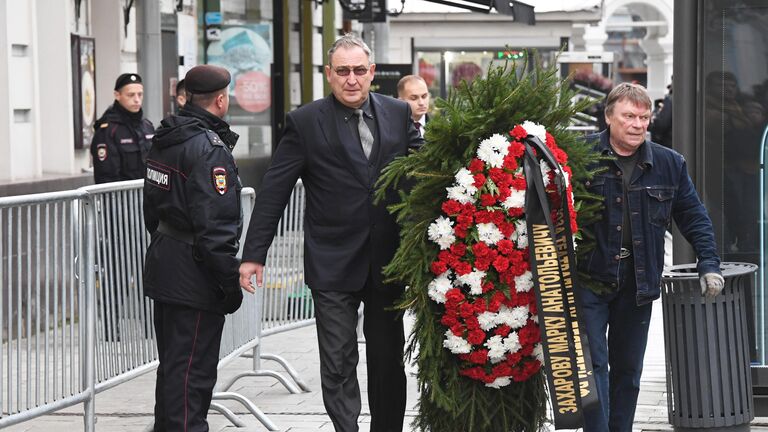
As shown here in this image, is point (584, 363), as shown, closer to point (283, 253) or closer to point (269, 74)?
point (283, 253)

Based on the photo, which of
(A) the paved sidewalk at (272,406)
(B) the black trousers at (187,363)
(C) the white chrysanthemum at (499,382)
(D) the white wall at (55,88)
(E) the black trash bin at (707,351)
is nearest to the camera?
(C) the white chrysanthemum at (499,382)

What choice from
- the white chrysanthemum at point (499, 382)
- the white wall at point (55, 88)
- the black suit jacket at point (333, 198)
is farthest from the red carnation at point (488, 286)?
the white wall at point (55, 88)

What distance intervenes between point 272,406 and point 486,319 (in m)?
2.88

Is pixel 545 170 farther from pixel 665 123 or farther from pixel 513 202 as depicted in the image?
pixel 665 123


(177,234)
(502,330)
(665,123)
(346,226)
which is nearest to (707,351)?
(502,330)

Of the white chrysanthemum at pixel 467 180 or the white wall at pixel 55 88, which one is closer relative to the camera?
the white chrysanthemum at pixel 467 180

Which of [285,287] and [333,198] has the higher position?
[333,198]

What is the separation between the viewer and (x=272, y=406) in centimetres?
824

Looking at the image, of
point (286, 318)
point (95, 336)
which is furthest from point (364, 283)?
point (286, 318)

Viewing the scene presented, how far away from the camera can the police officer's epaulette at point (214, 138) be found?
629 cm

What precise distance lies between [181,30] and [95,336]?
29.5ft

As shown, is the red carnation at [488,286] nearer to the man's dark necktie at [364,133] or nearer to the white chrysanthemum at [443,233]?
the white chrysanthemum at [443,233]

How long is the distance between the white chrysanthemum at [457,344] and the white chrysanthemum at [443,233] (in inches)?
13.3

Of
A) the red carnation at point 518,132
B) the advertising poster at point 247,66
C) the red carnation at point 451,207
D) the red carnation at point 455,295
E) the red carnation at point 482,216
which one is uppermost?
the advertising poster at point 247,66
